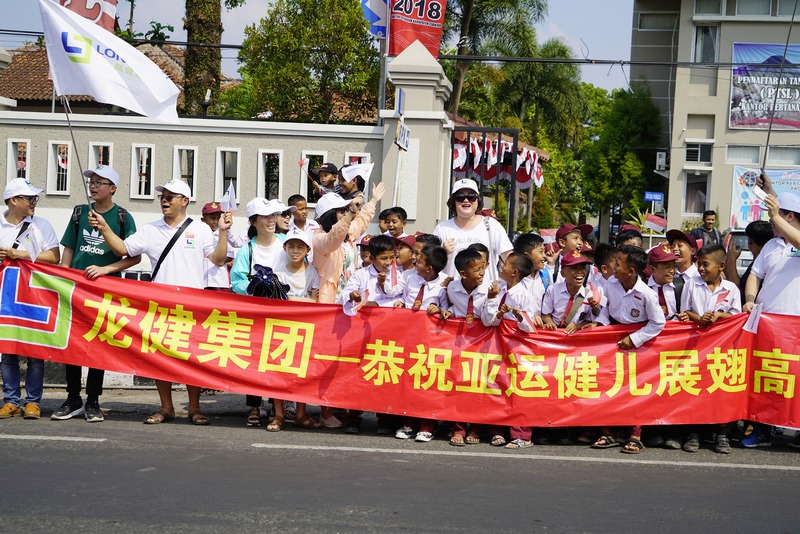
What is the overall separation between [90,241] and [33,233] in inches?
24.4

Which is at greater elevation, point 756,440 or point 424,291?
point 424,291

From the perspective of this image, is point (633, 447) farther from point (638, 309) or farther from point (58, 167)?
point (58, 167)

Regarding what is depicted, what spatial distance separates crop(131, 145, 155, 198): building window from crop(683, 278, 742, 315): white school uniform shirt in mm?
12736

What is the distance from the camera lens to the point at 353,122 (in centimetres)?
3142

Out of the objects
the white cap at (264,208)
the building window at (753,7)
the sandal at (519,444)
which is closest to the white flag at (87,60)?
the white cap at (264,208)

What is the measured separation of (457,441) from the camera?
798cm

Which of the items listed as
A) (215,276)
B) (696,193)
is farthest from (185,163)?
(696,193)

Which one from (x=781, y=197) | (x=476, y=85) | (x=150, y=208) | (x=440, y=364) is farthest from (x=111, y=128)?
(x=476, y=85)

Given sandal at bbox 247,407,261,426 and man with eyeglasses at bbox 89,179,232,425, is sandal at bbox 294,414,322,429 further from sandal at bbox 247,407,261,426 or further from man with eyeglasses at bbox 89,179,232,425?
man with eyeglasses at bbox 89,179,232,425

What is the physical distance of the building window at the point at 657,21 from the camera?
51312mm

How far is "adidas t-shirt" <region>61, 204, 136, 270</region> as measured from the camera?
27.9 ft

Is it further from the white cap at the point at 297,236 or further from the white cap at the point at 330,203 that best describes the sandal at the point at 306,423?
the white cap at the point at 330,203

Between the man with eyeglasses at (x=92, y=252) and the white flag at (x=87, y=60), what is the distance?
743 millimetres

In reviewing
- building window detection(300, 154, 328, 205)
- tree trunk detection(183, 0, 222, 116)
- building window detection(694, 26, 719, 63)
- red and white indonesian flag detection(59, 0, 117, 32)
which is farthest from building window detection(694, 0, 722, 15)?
building window detection(300, 154, 328, 205)
